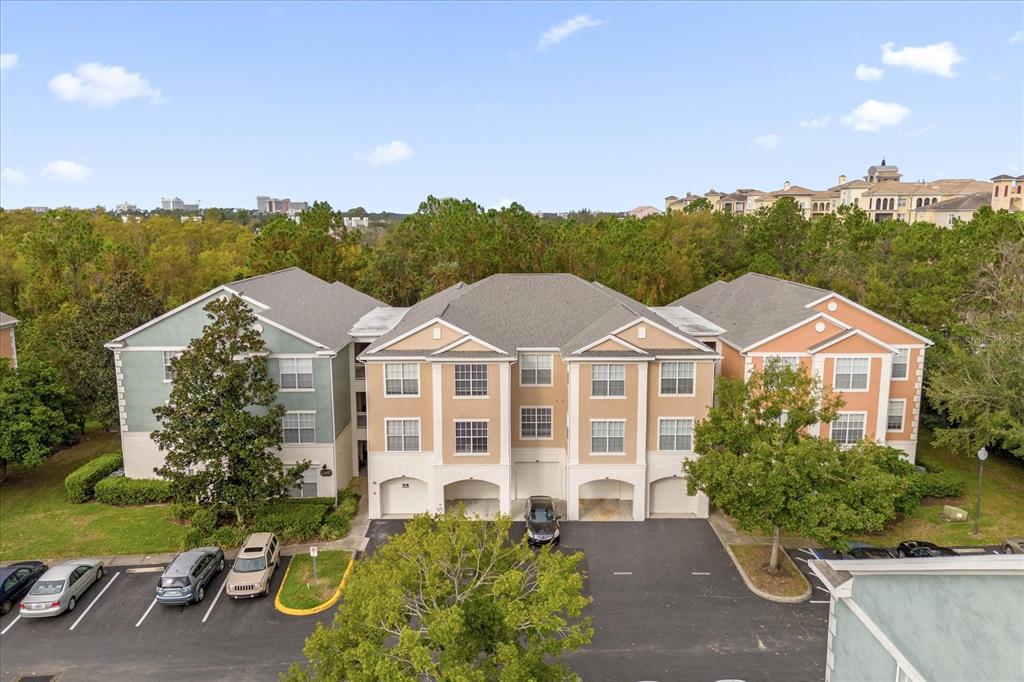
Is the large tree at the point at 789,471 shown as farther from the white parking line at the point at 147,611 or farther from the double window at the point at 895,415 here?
the white parking line at the point at 147,611

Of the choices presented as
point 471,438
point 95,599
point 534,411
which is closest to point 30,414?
point 95,599

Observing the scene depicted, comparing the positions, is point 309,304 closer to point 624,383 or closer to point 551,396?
point 551,396

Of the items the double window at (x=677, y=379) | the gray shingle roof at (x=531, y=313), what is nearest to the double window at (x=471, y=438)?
the gray shingle roof at (x=531, y=313)

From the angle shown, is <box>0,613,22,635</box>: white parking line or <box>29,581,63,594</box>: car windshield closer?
<box>0,613,22,635</box>: white parking line

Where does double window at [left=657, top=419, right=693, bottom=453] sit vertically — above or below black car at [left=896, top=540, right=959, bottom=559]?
above

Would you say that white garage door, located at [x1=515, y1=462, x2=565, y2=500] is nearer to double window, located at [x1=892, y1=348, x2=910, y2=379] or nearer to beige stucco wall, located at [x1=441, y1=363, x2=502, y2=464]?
beige stucco wall, located at [x1=441, y1=363, x2=502, y2=464]

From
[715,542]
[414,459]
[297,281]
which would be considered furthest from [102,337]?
[715,542]

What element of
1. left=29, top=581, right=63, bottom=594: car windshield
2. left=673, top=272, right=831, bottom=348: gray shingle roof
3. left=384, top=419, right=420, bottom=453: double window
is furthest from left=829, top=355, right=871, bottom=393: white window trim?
left=29, top=581, right=63, bottom=594: car windshield
